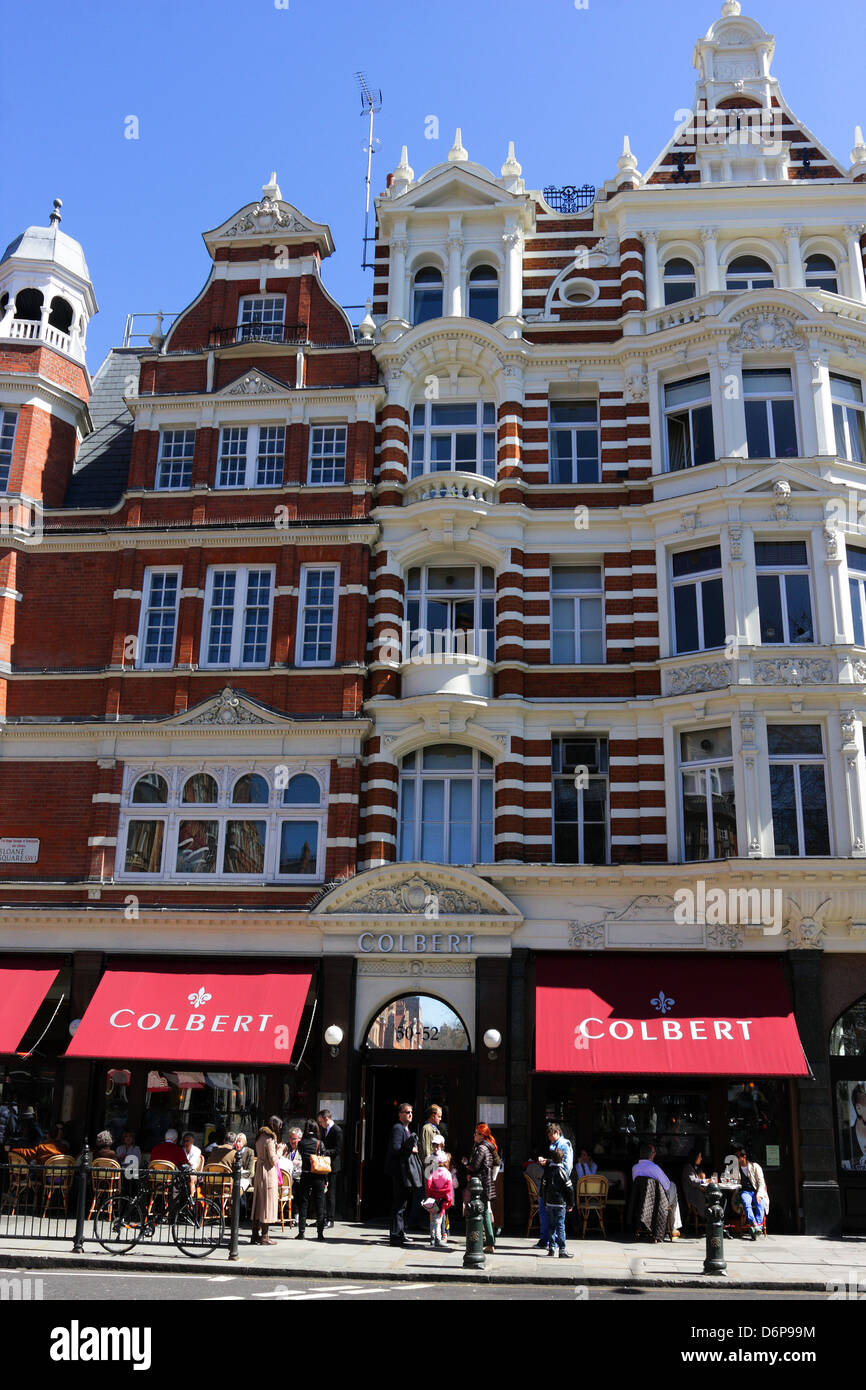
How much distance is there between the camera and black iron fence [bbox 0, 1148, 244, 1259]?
16.8 meters

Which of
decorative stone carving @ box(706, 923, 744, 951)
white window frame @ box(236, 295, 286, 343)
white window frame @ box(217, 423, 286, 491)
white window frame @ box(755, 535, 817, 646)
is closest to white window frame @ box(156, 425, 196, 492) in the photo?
white window frame @ box(217, 423, 286, 491)

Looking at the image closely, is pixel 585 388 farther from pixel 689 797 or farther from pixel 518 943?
pixel 518 943

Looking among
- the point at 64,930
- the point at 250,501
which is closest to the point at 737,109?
the point at 250,501

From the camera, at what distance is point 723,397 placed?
2509cm

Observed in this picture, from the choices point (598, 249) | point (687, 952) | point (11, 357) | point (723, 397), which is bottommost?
point (687, 952)

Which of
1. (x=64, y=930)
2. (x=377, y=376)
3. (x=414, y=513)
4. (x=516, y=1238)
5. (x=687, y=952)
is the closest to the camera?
(x=516, y=1238)

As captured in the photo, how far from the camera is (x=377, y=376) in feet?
89.0

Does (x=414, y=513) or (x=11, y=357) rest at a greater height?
(x=11, y=357)

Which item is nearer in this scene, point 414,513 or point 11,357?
point 414,513

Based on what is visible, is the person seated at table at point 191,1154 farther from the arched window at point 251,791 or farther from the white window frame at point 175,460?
→ the white window frame at point 175,460

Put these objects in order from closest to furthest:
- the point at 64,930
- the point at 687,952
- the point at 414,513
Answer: the point at 687,952, the point at 64,930, the point at 414,513

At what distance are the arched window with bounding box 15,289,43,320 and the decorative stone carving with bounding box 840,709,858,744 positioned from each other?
20919 millimetres

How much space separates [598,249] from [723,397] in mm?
5587

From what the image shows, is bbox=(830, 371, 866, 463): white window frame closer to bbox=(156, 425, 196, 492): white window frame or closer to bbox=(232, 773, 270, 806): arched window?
bbox=(232, 773, 270, 806): arched window
